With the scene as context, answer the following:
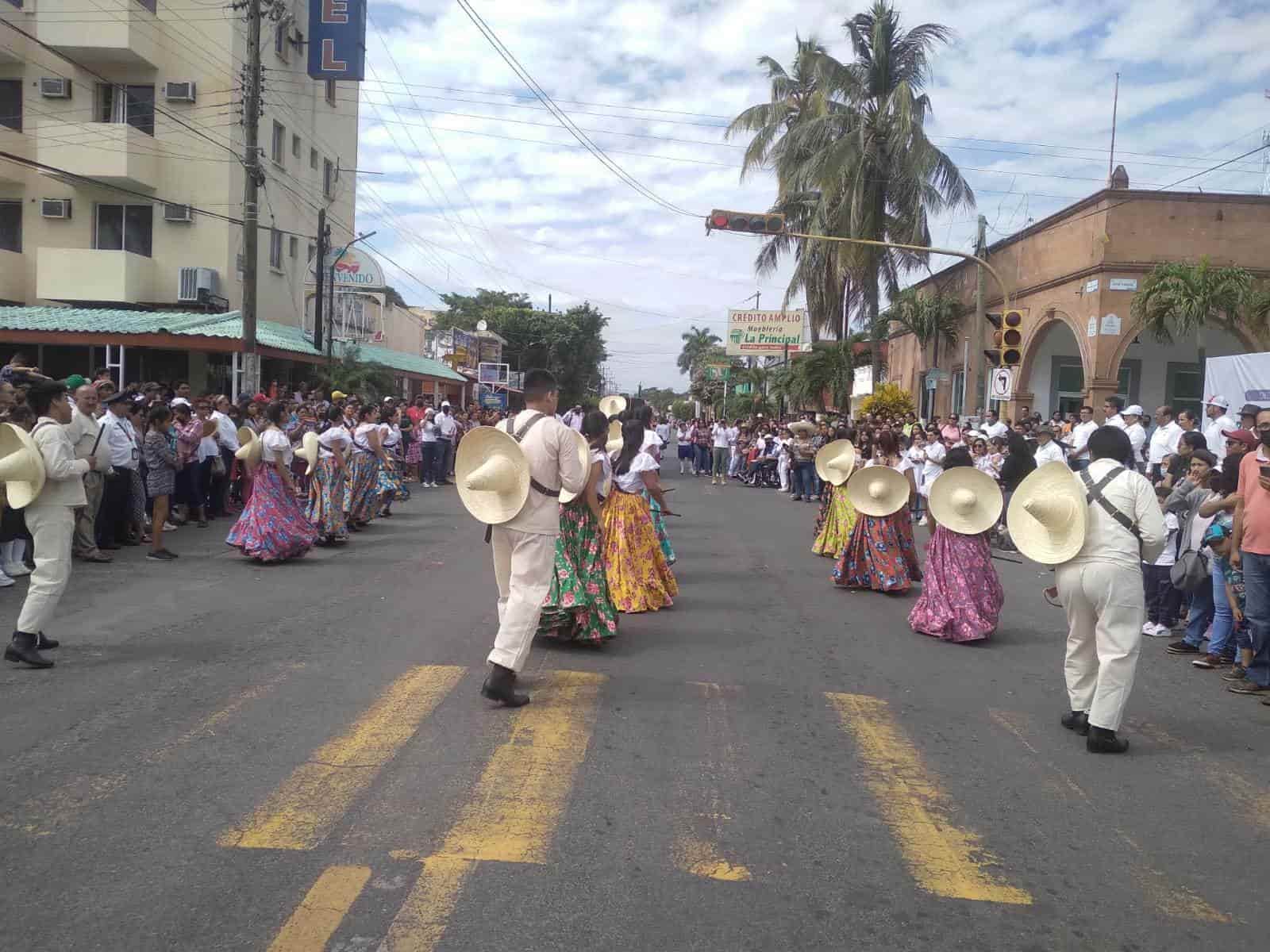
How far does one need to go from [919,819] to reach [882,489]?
589 centimetres

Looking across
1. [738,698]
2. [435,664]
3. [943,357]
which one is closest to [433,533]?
[435,664]

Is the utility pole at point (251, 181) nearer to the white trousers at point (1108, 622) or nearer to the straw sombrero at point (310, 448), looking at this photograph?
the straw sombrero at point (310, 448)

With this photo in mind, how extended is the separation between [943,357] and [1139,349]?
8109 millimetres

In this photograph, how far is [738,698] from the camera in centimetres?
634

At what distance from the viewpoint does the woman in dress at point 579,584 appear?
750 cm

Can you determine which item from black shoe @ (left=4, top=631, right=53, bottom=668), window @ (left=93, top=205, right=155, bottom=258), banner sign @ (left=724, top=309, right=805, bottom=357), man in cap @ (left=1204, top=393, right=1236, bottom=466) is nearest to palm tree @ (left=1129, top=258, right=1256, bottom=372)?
man in cap @ (left=1204, top=393, right=1236, bottom=466)

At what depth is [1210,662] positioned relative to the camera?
7906 millimetres

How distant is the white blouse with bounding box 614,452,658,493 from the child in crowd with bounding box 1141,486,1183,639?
4.45m

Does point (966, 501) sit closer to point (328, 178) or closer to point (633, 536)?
point (633, 536)

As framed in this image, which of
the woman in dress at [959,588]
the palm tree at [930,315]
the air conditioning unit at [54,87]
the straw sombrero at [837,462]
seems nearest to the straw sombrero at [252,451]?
the straw sombrero at [837,462]

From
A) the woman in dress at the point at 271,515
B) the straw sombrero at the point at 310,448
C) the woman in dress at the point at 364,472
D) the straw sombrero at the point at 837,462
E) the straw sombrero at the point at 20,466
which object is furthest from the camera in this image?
the woman in dress at the point at 364,472

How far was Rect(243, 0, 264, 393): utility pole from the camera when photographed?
64.1 feet

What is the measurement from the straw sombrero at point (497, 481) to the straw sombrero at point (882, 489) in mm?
4959

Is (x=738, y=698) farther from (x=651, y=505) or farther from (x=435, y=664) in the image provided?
(x=651, y=505)
